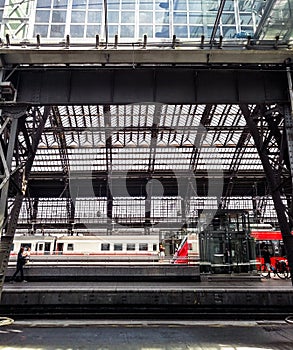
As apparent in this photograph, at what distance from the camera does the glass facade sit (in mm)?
9164

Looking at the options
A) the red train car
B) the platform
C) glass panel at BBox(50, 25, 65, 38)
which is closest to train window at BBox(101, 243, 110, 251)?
the red train car

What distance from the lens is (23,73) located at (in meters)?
9.83

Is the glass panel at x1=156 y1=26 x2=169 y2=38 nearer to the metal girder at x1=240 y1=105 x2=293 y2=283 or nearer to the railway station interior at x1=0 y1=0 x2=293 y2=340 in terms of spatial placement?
the railway station interior at x1=0 y1=0 x2=293 y2=340

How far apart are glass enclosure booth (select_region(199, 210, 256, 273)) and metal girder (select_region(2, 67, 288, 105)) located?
10464mm

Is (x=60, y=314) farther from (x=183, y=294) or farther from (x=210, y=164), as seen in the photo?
(x=210, y=164)

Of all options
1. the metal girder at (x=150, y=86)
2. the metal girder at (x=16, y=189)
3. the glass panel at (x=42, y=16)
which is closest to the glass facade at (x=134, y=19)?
the glass panel at (x=42, y=16)

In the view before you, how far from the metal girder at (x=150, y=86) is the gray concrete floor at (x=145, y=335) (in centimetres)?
677

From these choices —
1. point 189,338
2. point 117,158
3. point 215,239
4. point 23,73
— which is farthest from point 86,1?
point 117,158

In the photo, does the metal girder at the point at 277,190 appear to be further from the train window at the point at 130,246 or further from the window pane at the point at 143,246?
the train window at the point at 130,246

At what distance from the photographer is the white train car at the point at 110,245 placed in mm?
28281

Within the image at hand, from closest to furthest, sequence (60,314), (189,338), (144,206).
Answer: (189,338) → (60,314) → (144,206)

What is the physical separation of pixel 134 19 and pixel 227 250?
13.6m

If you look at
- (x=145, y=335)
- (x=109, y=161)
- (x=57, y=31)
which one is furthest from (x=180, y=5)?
(x=109, y=161)

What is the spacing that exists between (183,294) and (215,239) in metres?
7.02
